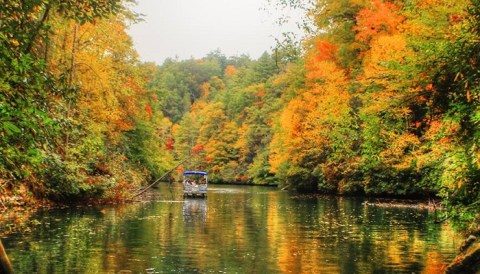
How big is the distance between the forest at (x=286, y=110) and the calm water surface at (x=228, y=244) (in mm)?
1681

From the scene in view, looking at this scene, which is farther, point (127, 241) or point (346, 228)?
point (346, 228)

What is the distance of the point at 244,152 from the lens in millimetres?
89812

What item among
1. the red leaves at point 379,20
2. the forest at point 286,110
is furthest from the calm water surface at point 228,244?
the red leaves at point 379,20

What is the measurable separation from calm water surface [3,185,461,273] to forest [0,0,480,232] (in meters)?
1.68

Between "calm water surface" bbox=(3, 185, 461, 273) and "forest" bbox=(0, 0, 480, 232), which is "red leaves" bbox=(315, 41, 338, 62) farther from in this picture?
"calm water surface" bbox=(3, 185, 461, 273)

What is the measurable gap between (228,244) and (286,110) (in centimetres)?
4201

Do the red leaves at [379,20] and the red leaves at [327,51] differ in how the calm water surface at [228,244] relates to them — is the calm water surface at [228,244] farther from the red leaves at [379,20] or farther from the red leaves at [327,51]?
the red leaves at [327,51]

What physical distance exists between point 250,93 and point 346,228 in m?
74.3

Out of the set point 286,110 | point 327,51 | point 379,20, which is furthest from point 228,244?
point 286,110

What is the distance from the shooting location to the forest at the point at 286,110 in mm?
9961

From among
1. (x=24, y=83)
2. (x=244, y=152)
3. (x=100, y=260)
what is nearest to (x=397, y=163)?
(x=100, y=260)

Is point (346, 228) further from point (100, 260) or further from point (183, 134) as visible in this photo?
point (183, 134)

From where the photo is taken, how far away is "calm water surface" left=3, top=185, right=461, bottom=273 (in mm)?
13797

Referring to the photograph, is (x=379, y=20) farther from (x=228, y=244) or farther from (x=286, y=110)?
(x=228, y=244)
